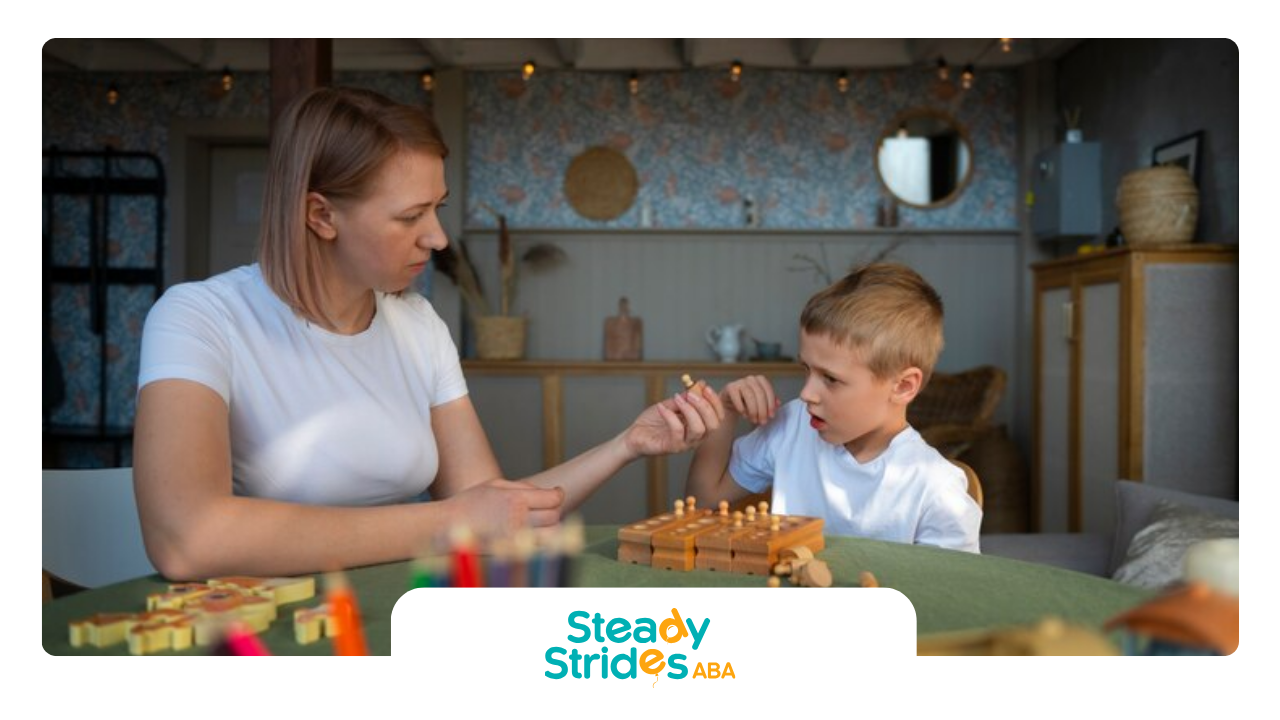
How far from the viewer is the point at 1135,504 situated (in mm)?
2426

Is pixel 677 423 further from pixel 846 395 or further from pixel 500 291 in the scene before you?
pixel 500 291

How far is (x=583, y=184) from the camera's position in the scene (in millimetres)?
5047

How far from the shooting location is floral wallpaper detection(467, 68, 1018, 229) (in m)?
4.96

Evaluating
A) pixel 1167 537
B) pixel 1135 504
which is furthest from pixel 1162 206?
pixel 1167 537

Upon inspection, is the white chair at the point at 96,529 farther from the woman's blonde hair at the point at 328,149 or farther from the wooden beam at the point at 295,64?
the wooden beam at the point at 295,64

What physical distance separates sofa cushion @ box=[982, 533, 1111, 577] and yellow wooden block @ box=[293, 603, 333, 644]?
1.96 meters

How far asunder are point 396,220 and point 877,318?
1.83 ft

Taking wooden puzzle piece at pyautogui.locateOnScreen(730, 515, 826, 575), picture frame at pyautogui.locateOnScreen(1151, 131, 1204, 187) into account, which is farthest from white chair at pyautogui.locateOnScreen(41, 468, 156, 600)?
picture frame at pyautogui.locateOnScreen(1151, 131, 1204, 187)

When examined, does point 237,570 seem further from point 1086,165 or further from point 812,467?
Result: point 1086,165

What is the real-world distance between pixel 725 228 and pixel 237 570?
4009 millimetres

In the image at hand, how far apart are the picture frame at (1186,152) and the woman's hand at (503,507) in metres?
2.58

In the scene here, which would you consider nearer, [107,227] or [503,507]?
[503,507]
